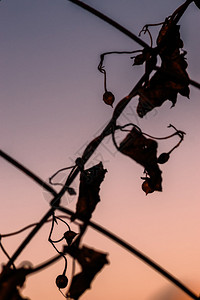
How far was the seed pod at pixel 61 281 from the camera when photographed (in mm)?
1385

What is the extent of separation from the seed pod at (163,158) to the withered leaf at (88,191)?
0.66 feet

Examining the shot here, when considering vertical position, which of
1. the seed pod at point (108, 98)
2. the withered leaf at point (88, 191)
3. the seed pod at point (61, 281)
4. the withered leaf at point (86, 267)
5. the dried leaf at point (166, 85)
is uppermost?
the dried leaf at point (166, 85)

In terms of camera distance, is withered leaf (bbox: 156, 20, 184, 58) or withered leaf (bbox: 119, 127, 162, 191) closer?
→ withered leaf (bbox: 119, 127, 162, 191)

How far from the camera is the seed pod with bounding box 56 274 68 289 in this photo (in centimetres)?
138

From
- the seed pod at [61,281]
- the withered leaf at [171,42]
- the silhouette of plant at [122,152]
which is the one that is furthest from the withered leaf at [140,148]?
the seed pod at [61,281]

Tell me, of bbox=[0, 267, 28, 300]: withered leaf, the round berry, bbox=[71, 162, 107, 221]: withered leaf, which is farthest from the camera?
the round berry

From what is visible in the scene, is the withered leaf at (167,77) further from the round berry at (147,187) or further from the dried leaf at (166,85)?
the round berry at (147,187)

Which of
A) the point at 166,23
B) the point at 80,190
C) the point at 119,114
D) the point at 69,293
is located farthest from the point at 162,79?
the point at 69,293

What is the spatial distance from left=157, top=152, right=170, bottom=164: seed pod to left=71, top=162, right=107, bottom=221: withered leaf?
0.20m

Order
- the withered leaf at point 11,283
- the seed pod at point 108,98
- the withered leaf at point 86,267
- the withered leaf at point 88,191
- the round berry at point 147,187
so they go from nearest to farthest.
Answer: the withered leaf at point 11,283
the withered leaf at point 86,267
the withered leaf at point 88,191
the round berry at point 147,187
the seed pod at point 108,98

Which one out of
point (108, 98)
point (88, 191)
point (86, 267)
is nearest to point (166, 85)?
point (108, 98)

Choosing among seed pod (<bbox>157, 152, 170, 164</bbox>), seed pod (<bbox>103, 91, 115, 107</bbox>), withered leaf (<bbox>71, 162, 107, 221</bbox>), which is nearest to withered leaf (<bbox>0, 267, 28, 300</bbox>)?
withered leaf (<bbox>71, 162, 107, 221</bbox>)

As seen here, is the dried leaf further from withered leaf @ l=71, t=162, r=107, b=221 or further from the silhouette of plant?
withered leaf @ l=71, t=162, r=107, b=221

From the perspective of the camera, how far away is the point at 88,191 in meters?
1.28
